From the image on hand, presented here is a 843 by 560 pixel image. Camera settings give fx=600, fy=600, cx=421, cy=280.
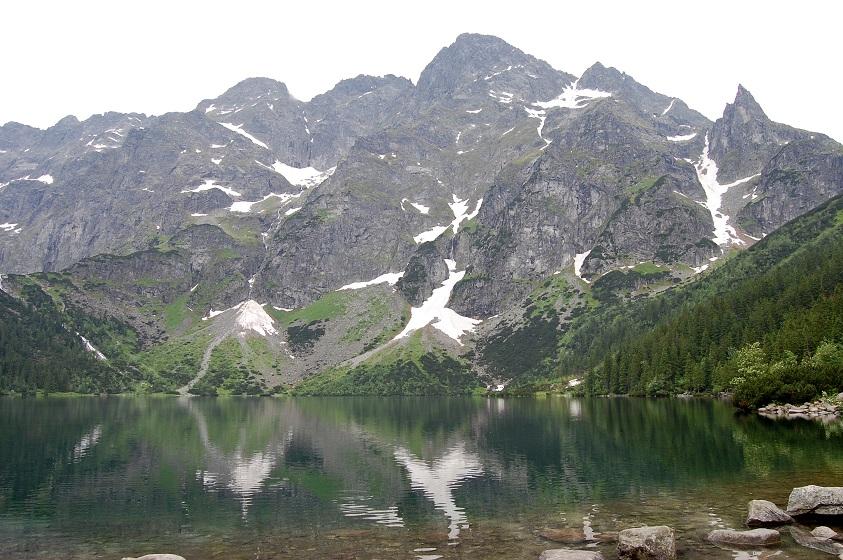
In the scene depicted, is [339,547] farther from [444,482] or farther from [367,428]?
[367,428]

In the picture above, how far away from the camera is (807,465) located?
1927 inches

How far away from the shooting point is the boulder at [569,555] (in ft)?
86.4

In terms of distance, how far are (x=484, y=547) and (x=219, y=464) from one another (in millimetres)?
42412

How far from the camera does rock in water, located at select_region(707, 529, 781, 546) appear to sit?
2892 centimetres

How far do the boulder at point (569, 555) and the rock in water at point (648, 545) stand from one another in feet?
4.03

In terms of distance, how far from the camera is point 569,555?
2672cm

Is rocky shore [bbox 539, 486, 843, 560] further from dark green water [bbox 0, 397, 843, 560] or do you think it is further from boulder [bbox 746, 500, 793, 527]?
dark green water [bbox 0, 397, 843, 560]

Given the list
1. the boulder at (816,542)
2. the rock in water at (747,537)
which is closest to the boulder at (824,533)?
the boulder at (816,542)

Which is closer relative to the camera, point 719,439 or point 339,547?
point 339,547

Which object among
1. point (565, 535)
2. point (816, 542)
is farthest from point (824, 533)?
point (565, 535)

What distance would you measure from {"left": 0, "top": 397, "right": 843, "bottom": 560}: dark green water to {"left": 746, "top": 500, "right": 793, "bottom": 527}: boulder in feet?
6.11

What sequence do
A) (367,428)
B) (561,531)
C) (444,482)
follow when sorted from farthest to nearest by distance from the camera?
(367,428)
(444,482)
(561,531)

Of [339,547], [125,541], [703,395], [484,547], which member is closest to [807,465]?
[484,547]

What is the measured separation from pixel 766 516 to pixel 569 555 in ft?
42.4
